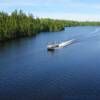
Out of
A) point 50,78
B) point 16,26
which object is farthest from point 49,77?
point 16,26

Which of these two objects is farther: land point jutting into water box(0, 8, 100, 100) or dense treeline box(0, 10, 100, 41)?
dense treeline box(0, 10, 100, 41)

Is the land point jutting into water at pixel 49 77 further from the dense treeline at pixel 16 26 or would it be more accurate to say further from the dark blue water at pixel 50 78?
the dense treeline at pixel 16 26

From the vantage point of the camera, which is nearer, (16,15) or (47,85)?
(47,85)

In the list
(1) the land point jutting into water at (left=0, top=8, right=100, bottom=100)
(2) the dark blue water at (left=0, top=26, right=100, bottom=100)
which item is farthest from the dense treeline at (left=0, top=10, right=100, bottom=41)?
(2) the dark blue water at (left=0, top=26, right=100, bottom=100)

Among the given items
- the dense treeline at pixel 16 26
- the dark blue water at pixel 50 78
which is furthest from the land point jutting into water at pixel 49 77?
the dense treeline at pixel 16 26

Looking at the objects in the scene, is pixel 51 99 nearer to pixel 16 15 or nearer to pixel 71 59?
pixel 71 59

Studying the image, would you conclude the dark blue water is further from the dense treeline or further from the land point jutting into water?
the dense treeline

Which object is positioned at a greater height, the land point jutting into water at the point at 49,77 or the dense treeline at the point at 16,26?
the dense treeline at the point at 16,26

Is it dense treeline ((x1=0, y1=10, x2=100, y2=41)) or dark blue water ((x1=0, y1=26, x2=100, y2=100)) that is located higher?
dense treeline ((x1=0, y1=10, x2=100, y2=41))

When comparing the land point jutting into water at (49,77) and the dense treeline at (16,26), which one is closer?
the land point jutting into water at (49,77)

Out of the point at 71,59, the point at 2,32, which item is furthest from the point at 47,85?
the point at 2,32

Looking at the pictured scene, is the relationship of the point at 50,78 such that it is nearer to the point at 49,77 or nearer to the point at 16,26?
the point at 49,77
